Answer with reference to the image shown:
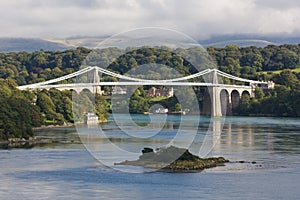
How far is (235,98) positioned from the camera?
76875 millimetres

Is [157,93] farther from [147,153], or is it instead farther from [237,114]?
[147,153]

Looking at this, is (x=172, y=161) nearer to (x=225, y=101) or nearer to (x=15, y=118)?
(x=15, y=118)

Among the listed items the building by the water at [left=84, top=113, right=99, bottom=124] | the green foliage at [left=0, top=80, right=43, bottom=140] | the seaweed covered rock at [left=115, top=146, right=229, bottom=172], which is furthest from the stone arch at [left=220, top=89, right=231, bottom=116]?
the seaweed covered rock at [left=115, top=146, right=229, bottom=172]

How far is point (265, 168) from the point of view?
24.5m

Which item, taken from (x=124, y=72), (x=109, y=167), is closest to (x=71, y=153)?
(x=109, y=167)

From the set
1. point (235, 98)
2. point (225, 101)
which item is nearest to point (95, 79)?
point (225, 101)

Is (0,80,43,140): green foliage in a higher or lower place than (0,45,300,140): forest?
lower

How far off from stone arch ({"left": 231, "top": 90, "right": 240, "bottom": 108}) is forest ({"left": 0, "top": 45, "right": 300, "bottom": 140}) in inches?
49.0

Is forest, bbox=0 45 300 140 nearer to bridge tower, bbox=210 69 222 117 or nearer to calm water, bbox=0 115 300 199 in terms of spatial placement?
bridge tower, bbox=210 69 222 117

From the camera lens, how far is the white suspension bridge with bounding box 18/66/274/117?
6144 cm

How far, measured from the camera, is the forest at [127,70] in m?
40.7

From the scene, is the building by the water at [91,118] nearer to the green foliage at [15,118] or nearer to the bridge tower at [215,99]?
the green foliage at [15,118]

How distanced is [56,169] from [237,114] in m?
50.7

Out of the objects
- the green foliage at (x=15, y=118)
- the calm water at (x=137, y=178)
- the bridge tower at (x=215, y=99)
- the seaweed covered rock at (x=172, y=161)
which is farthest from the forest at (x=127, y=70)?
the seaweed covered rock at (x=172, y=161)
